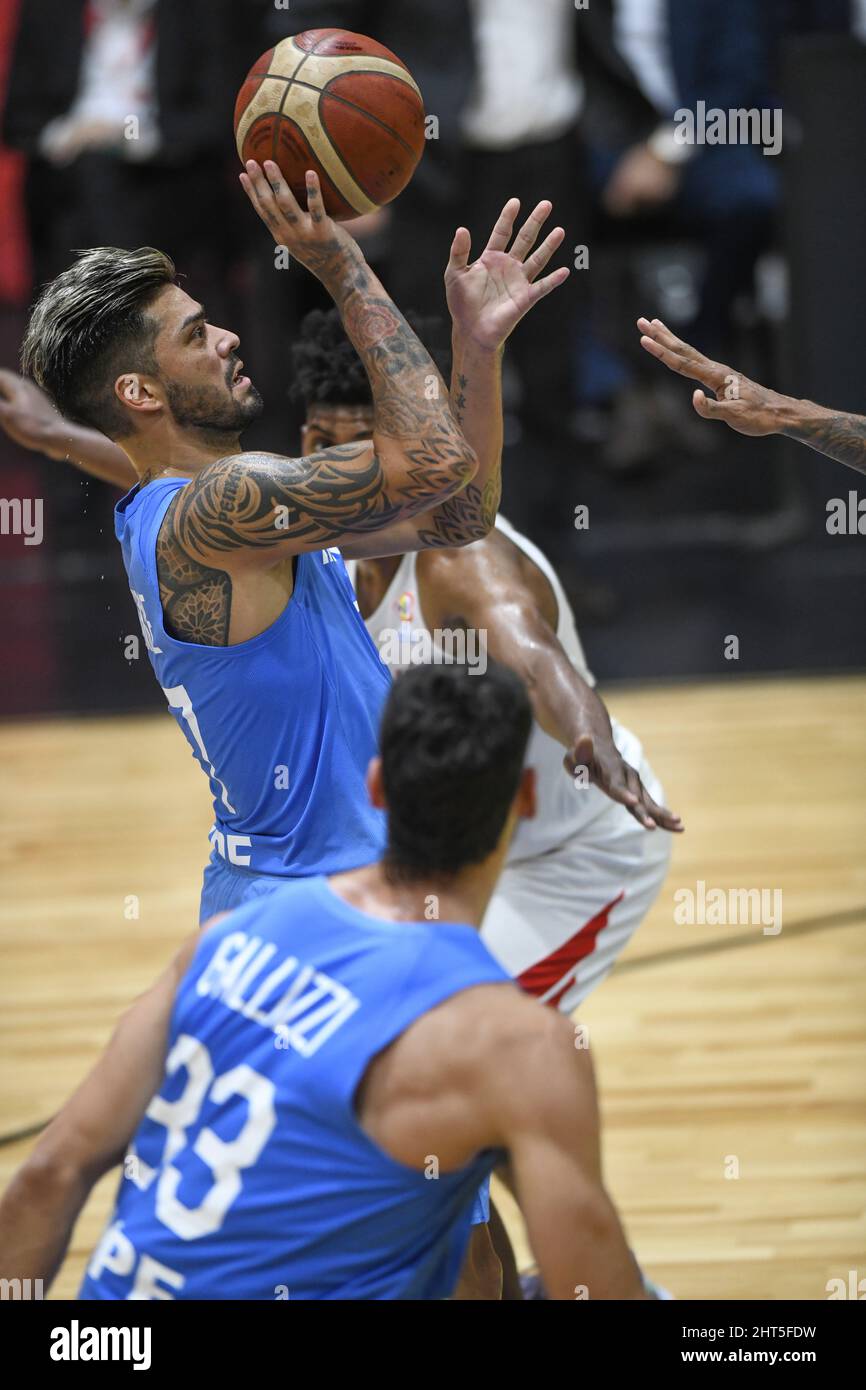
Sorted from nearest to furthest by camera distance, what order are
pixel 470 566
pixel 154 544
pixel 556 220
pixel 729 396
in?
pixel 154 544 < pixel 729 396 < pixel 470 566 < pixel 556 220

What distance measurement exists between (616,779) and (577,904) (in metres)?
0.88

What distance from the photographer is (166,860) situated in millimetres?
6582

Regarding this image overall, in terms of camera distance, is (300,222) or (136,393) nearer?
(300,222)

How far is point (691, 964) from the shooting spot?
5.52 m

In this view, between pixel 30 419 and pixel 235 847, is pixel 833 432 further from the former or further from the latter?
pixel 30 419

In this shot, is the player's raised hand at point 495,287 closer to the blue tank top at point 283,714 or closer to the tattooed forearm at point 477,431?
the tattooed forearm at point 477,431

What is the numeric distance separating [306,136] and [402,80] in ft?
0.92

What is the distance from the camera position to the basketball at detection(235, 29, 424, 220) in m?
3.17

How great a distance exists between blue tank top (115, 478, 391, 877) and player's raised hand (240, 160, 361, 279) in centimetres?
45

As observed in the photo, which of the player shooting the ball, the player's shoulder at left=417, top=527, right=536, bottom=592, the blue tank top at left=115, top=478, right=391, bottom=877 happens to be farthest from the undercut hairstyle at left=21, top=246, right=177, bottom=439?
the player's shoulder at left=417, top=527, right=536, bottom=592

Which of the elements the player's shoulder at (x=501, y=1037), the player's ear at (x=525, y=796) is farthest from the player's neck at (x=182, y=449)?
the player's shoulder at (x=501, y=1037)

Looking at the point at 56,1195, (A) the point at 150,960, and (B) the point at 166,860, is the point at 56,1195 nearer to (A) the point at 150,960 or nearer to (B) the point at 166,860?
(A) the point at 150,960

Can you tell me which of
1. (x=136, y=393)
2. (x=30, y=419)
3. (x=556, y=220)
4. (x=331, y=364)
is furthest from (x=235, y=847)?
(x=556, y=220)
